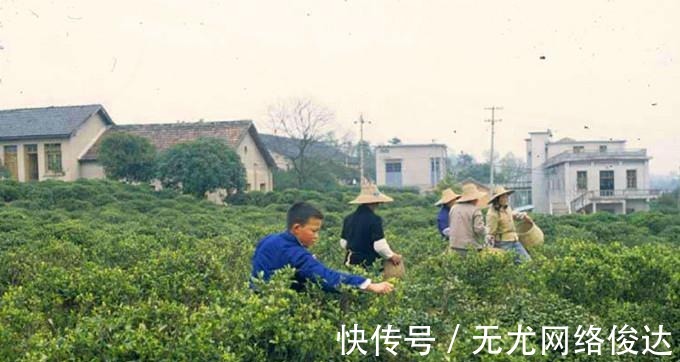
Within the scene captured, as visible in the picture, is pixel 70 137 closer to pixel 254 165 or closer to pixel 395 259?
pixel 254 165

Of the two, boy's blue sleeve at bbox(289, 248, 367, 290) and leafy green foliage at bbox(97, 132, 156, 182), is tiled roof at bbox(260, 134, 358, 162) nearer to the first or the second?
leafy green foliage at bbox(97, 132, 156, 182)

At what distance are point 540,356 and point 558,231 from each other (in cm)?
1319

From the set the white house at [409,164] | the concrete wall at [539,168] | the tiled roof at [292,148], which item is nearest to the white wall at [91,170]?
the tiled roof at [292,148]

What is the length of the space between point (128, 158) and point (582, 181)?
950 inches

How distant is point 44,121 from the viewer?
34.2 m

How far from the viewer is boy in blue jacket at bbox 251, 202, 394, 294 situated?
4258 mm

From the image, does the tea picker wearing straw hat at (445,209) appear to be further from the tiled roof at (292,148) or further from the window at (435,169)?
the window at (435,169)

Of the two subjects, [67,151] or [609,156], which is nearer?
[67,151]

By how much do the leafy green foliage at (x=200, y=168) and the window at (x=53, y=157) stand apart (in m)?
6.53

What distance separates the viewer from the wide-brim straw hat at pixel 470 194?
7.57 metres

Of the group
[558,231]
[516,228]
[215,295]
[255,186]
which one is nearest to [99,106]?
[255,186]

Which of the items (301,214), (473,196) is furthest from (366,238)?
(301,214)

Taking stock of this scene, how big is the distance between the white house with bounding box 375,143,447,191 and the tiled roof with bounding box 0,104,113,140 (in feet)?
69.6

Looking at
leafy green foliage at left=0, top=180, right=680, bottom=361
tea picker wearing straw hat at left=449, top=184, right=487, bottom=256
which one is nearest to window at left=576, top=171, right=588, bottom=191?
leafy green foliage at left=0, top=180, right=680, bottom=361
